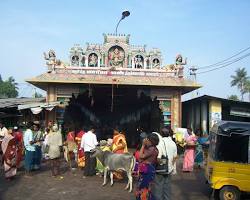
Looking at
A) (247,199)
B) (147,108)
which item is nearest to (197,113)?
(147,108)

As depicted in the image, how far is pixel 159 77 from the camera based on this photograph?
1880 cm

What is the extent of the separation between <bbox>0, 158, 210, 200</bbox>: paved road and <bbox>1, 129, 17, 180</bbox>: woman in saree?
0.86ft

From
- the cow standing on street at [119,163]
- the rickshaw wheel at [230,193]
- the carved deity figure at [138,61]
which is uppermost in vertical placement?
the carved deity figure at [138,61]

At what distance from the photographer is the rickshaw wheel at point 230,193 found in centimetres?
829

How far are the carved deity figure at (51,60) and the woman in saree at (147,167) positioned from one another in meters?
12.6

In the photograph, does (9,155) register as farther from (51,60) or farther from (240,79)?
(240,79)

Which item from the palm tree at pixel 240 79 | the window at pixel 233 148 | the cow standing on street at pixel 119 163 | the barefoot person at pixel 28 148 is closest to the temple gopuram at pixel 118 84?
the barefoot person at pixel 28 148

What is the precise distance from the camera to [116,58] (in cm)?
2156

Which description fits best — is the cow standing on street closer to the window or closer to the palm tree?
the window

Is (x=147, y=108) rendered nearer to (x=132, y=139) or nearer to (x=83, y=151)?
(x=132, y=139)

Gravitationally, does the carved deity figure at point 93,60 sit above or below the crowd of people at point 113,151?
above

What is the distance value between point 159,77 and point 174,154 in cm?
A: 1171

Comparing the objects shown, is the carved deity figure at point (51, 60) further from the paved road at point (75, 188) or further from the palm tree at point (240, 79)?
the palm tree at point (240, 79)

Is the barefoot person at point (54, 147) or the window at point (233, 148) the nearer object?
the window at point (233, 148)
